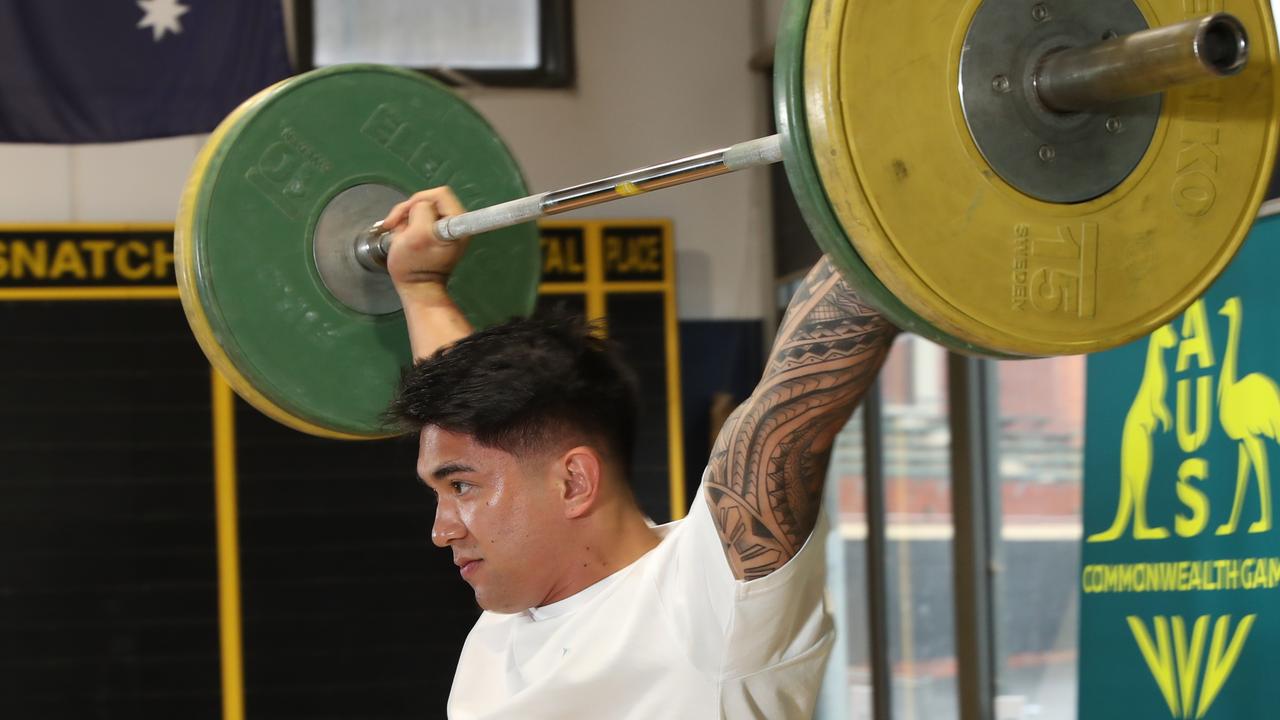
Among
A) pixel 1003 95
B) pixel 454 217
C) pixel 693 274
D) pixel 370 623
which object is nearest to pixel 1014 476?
pixel 693 274

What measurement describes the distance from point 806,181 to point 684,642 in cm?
54

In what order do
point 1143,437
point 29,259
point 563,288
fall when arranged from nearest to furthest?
point 1143,437 < point 29,259 < point 563,288

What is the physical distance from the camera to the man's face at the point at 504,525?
162 cm

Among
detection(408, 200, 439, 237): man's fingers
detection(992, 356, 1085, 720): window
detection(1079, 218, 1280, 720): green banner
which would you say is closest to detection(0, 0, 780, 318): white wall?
detection(992, 356, 1085, 720): window

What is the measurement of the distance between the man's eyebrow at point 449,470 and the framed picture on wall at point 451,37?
3.38 meters

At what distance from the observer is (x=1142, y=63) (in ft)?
3.70

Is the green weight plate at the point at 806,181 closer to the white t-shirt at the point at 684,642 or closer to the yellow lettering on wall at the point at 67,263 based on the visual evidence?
the white t-shirt at the point at 684,642

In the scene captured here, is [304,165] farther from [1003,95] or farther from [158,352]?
[158,352]

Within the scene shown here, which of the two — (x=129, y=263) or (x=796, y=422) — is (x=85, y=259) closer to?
(x=129, y=263)

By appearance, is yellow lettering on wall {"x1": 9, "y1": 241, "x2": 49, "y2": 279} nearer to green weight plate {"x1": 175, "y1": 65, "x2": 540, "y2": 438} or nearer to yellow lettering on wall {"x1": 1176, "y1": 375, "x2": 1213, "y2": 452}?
green weight plate {"x1": 175, "y1": 65, "x2": 540, "y2": 438}

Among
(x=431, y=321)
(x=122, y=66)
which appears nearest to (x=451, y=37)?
(x=122, y=66)

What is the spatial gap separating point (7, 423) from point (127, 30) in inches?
51.1

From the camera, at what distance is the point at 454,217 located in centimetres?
187

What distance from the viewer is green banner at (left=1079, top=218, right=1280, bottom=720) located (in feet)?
8.61
